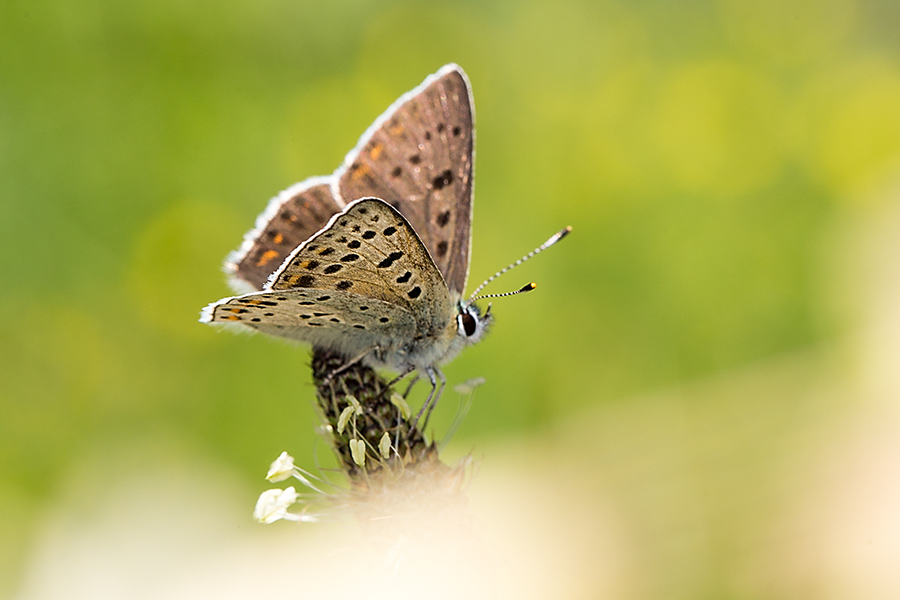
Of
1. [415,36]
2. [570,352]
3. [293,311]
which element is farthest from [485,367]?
[415,36]

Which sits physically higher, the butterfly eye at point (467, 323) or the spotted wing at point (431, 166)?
the spotted wing at point (431, 166)

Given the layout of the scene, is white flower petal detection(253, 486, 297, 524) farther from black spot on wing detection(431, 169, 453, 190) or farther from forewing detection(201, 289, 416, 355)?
black spot on wing detection(431, 169, 453, 190)

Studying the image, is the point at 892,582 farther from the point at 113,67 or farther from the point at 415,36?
the point at 113,67

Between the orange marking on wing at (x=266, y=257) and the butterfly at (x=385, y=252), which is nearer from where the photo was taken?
the butterfly at (x=385, y=252)

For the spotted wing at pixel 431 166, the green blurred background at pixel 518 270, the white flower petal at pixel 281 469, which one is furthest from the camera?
the green blurred background at pixel 518 270

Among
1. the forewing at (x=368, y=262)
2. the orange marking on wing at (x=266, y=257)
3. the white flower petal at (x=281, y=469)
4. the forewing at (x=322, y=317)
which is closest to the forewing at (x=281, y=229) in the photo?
the orange marking on wing at (x=266, y=257)

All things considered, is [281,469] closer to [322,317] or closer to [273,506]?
[273,506]

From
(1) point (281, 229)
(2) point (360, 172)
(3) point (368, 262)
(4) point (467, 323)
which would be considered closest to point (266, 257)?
(1) point (281, 229)

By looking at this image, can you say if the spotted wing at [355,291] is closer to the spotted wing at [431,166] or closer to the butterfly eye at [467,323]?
the butterfly eye at [467,323]
